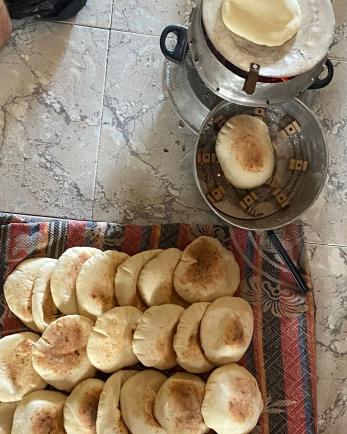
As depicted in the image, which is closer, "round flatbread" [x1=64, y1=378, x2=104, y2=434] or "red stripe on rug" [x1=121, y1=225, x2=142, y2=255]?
"round flatbread" [x1=64, y1=378, x2=104, y2=434]

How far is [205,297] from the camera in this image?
1.07 meters

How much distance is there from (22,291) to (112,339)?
20 cm

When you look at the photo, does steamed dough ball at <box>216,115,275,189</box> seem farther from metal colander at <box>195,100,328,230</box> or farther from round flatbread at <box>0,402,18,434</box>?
round flatbread at <box>0,402,18,434</box>

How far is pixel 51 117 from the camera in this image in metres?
1.26

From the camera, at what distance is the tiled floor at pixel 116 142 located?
48.4 inches

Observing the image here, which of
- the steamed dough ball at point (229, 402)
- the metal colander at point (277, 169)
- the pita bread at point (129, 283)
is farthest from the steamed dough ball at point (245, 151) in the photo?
the steamed dough ball at point (229, 402)

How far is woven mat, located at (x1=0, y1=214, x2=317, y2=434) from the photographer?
3.75 feet

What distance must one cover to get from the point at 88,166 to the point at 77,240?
0.17 m

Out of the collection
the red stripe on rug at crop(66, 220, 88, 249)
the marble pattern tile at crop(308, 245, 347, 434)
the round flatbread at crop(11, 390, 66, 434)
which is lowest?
the marble pattern tile at crop(308, 245, 347, 434)

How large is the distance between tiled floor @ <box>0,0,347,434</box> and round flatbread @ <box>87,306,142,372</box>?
0.27 meters

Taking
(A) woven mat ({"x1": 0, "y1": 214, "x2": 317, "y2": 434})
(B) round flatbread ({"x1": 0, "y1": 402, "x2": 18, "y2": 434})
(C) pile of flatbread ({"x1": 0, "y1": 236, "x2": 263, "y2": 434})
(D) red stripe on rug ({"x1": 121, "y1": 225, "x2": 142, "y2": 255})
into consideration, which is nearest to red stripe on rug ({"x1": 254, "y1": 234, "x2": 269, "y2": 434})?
(A) woven mat ({"x1": 0, "y1": 214, "x2": 317, "y2": 434})

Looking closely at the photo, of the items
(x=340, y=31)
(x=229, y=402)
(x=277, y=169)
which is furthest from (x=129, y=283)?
(x=340, y=31)

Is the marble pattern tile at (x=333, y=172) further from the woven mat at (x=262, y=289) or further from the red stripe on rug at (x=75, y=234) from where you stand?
the red stripe on rug at (x=75, y=234)

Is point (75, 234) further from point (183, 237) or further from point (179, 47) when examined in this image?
point (179, 47)
